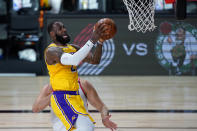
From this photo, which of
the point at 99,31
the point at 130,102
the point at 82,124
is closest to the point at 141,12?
the point at 99,31

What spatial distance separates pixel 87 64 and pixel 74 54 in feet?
20.8

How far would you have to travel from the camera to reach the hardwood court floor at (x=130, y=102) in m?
5.57

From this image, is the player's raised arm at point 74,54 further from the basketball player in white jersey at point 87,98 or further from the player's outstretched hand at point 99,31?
the basketball player in white jersey at point 87,98

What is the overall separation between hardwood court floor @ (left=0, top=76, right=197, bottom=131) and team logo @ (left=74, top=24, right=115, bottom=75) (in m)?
0.24

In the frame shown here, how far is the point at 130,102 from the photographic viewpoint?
7133 mm

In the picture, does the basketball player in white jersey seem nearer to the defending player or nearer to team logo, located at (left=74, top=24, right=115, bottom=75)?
the defending player

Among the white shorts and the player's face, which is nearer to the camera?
the white shorts

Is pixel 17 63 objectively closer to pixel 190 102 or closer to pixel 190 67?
pixel 190 67

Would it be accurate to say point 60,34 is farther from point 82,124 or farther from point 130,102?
point 130,102

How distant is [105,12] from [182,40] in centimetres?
190

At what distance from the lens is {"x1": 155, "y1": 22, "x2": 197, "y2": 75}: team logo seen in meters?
9.97

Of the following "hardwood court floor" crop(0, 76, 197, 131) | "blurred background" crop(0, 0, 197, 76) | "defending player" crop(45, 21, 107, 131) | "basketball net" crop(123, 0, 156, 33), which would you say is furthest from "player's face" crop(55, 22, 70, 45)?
"blurred background" crop(0, 0, 197, 76)

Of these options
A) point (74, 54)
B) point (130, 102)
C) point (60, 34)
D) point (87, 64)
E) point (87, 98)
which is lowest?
point (130, 102)

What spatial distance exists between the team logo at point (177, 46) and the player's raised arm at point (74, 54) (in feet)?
20.6
